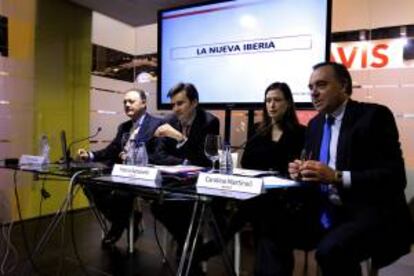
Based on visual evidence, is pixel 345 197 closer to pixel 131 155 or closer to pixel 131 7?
pixel 131 155

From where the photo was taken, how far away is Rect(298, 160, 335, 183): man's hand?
146 cm

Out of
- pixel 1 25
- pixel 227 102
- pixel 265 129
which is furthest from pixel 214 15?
pixel 1 25

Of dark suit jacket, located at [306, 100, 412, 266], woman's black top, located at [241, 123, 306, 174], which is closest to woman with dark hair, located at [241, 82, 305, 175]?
woman's black top, located at [241, 123, 306, 174]

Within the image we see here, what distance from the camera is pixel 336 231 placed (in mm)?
1504

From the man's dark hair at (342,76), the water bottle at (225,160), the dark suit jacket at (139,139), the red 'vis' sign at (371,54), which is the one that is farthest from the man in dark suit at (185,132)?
the red 'vis' sign at (371,54)

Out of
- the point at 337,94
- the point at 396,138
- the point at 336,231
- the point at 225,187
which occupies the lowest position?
the point at 336,231

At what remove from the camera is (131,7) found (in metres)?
4.21

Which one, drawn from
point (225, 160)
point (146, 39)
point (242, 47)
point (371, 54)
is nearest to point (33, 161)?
point (225, 160)

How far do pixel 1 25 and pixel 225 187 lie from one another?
299 cm

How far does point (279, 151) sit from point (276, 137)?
122mm

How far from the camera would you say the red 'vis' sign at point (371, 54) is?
10.7 feet

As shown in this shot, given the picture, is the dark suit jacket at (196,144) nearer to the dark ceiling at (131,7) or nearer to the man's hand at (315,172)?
the man's hand at (315,172)

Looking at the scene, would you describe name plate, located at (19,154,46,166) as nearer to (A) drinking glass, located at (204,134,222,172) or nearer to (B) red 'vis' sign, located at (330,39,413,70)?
(A) drinking glass, located at (204,134,222,172)

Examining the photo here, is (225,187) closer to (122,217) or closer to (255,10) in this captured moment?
(122,217)
